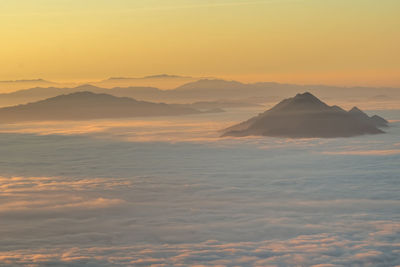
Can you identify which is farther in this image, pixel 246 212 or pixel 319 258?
pixel 246 212

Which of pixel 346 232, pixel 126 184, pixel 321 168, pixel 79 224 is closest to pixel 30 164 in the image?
pixel 126 184

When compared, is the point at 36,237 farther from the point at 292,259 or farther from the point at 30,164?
the point at 30,164

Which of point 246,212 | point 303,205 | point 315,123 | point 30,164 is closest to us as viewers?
point 246,212

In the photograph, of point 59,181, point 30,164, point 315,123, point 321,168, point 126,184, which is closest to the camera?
point 126,184

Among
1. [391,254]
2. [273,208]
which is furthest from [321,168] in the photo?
[391,254]

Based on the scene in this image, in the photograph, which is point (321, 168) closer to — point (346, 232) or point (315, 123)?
point (346, 232)

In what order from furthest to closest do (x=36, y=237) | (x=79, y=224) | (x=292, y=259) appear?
(x=79, y=224), (x=36, y=237), (x=292, y=259)
